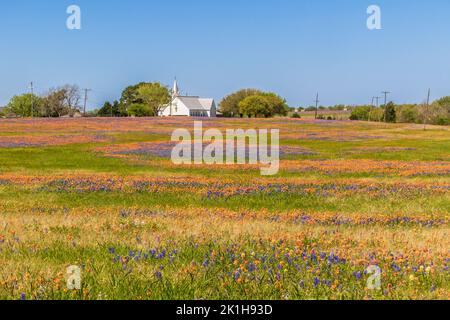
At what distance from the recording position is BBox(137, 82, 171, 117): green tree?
175 m

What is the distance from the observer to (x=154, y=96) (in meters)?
175

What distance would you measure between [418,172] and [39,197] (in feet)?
65.4

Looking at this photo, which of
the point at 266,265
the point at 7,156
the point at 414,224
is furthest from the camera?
the point at 7,156

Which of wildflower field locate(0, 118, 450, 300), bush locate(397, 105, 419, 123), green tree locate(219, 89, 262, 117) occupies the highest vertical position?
green tree locate(219, 89, 262, 117)

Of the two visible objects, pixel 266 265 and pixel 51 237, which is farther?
pixel 51 237

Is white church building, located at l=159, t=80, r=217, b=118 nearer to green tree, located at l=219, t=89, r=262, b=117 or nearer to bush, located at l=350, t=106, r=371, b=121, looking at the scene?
green tree, located at l=219, t=89, r=262, b=117

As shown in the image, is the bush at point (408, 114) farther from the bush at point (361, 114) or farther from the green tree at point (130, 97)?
the green tree at point (130, 97)

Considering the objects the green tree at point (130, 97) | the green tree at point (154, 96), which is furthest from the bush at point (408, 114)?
the green tree at point (130, 97)

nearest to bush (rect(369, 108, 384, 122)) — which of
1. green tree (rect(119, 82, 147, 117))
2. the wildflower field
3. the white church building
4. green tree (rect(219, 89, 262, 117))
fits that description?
green tree (rect(219, 89, 262, 117))

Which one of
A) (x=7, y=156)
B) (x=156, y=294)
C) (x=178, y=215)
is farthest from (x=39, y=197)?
(x=7, y=156)

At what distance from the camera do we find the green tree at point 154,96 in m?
175

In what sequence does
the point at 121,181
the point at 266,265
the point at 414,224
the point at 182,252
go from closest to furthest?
the point at 266,265
the point at 182,252
the point at 414,224
the point at 121,181

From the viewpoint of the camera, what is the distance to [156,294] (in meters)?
4.95

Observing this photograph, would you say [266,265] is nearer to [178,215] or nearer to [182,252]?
[182,252]
